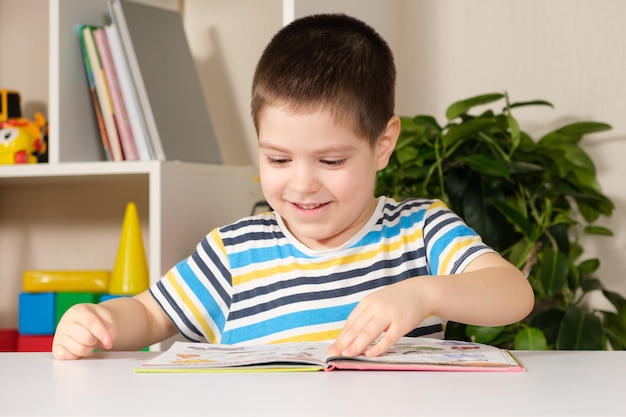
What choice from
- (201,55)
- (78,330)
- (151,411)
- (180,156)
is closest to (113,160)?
(180,156)

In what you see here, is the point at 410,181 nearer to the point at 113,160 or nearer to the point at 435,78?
the point at 435,78

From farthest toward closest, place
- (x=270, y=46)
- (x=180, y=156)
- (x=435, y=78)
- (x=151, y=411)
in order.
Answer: (x=435, y=78) < (x=180, y=156) < (x=270, y=46) < (x=151, y=411)

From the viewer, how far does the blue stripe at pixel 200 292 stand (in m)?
1.21

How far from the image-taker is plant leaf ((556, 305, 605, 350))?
64.6 inches

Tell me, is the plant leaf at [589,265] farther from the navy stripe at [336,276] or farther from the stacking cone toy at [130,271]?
the stacking cone toy at [130,271]

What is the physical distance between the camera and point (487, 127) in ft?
5.80

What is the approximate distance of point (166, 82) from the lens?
1.95 meters

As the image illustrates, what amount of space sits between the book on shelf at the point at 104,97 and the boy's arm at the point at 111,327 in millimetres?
766

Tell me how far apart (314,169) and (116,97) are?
952 millimetres

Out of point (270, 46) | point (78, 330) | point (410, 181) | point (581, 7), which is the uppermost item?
point (581, 7)

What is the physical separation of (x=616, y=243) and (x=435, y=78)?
21.3 inches

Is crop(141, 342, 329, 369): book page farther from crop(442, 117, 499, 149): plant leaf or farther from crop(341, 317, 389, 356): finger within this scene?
crop(442, 117, 499, 149): plant leaf

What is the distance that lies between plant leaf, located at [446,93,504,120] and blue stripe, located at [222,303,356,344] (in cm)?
75

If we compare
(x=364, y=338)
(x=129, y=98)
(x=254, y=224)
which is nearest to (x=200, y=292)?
(x=254, y=224)
